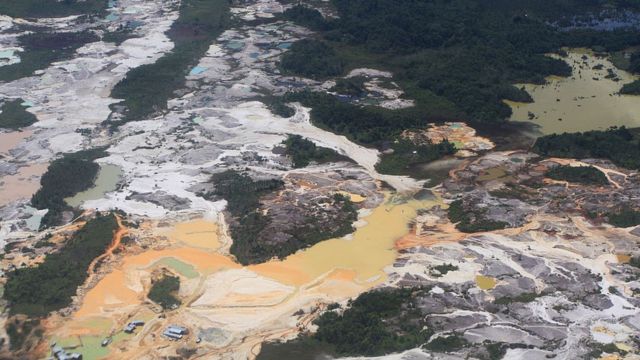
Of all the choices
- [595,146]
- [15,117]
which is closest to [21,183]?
[15,117]

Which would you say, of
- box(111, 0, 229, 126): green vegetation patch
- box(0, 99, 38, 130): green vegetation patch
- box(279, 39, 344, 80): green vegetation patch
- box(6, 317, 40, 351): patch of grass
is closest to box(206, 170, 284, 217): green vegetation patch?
box(111, 0, 229, 126): green vegetation patch

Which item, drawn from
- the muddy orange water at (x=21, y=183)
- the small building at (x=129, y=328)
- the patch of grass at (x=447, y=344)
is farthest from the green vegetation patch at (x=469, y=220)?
the muddy orange water at (x=21, y=183)

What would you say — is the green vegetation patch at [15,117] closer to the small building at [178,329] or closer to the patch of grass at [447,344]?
the small building at [178,329]

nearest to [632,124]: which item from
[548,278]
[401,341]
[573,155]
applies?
[573,155]

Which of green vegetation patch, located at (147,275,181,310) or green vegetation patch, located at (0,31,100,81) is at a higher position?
green vegetation patch, located at (0,31,100,81)

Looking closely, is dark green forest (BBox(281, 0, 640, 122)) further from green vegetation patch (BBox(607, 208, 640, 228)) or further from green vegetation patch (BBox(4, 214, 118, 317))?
green vegetation patch (BBox(4, 214, 118, 317))
